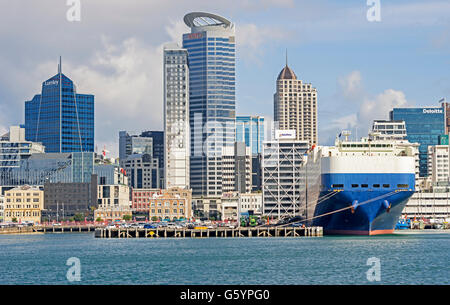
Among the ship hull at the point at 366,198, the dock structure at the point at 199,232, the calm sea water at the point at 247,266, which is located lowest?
the dock structure at the point at 199,232

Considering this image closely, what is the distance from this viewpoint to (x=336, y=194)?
371 feet

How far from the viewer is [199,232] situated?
155250 millimetres

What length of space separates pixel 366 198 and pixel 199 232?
52027mm

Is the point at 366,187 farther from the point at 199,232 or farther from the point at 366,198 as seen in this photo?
the point at 199,232

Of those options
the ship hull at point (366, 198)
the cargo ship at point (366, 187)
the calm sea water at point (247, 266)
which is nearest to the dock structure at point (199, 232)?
the ship hull at point (366, 198)

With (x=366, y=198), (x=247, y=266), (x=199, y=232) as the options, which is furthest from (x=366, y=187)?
(x=199, y=232)

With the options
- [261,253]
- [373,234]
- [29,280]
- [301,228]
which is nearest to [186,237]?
[301,228]

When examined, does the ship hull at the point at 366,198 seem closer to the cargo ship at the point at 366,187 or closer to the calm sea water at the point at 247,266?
the cargo ship at the point at 366,187

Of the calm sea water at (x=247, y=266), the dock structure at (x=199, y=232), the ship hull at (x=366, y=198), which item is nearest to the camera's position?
the calm sea water at (x=247, y=266)

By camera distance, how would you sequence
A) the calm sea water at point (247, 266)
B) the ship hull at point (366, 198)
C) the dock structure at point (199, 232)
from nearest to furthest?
the calm sea water at point (247, 266)
the ship hull at point (366, 198)
the dock structure at point (199, 232)

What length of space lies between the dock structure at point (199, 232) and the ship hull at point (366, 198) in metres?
24.6

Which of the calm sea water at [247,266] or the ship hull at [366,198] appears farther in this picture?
the ship hull at [366,198]

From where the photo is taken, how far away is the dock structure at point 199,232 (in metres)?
147
